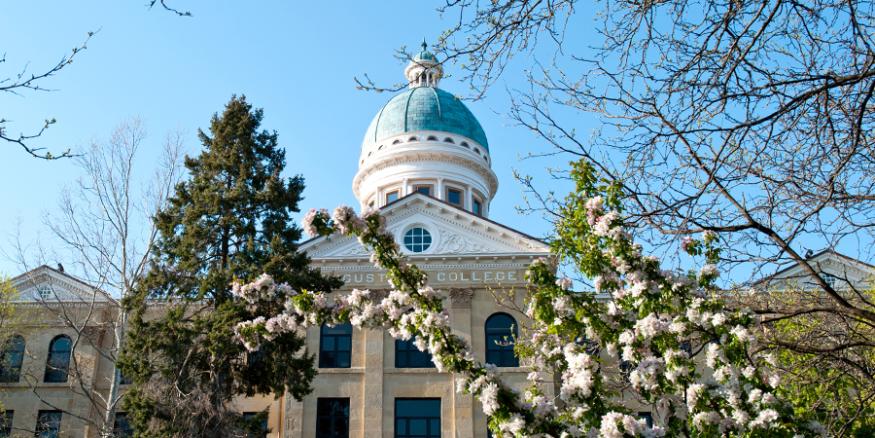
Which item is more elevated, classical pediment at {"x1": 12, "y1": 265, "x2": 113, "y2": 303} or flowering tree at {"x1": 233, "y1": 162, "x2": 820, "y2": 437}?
classical pediment at {"x1": 12, "y1": 265, "x2": 113, "y2": 303}

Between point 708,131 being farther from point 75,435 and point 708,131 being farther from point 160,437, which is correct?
point 75,435

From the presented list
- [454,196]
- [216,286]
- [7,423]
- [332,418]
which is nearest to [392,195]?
[454,196]

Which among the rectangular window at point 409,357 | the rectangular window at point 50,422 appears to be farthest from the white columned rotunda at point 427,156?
the rectangular window at point 50,422

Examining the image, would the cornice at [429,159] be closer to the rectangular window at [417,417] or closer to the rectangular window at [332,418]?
the rectangular window at [417,417]

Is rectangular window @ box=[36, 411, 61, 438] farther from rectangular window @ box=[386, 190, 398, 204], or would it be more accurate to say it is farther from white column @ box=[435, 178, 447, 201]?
white column @ box=[435, 178, 447, 201]

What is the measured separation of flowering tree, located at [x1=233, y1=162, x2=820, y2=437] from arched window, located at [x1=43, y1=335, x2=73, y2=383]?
25278mm

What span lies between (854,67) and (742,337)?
9.66 ft

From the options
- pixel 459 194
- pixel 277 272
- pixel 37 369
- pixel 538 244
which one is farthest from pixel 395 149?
pixel 277 272

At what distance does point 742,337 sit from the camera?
30.5 feet

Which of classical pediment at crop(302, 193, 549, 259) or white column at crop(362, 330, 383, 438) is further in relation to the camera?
classical pediment at crop(302, 193, 549, 259)

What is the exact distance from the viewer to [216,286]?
22.0 meters

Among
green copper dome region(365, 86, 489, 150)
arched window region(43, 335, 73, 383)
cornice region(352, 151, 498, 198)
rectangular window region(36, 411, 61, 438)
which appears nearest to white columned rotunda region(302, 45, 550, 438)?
rectangular window region(36, 411, 61, 438)

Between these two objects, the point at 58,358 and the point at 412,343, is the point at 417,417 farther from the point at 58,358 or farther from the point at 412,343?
the point at 58,358

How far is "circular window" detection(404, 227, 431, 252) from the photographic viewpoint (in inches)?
1287
